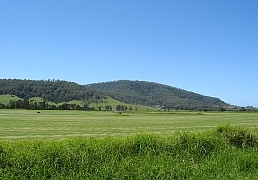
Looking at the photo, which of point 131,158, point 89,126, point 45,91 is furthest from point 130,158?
point 45,91

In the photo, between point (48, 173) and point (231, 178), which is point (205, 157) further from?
Result: point (48, 173)

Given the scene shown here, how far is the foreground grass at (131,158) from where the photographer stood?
24.3 ft

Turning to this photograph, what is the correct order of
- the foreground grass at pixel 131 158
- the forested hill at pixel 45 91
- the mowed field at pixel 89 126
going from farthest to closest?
the forested hill at pixel 45 91 → the mowed field at pixel 89 126 → the foreground grass at pixel 131 158

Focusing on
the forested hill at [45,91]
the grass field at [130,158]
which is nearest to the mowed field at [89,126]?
the grass field at [130,158]

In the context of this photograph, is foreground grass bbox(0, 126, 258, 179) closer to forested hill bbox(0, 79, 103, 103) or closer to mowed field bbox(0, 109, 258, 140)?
mowed field bbox(0, 109, 258, 140)

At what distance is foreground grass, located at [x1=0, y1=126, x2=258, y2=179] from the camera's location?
24.3ft

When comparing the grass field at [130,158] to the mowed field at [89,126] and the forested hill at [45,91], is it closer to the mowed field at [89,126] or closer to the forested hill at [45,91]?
the mowed field at [89,126]

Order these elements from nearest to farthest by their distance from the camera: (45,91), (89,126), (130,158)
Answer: (130,158) → (89,126) → (45,91)

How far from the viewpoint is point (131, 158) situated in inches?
340

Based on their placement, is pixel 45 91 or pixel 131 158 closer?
pixel 131 158

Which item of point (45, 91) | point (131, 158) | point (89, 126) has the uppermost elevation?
point (45, 91)

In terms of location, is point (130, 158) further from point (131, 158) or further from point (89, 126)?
point (89, 126)

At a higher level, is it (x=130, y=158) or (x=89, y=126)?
(x=89, y=126)

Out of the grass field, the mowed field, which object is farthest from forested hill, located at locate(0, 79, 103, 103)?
the grass field
